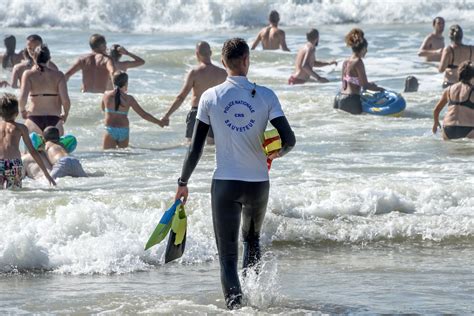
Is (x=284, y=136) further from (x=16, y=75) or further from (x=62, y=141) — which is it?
(x=16, y=75)

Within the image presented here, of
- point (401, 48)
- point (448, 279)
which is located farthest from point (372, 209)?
point (401, 48)

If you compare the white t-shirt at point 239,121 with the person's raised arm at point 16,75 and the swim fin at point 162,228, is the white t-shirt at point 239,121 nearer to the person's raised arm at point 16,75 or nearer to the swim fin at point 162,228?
the swim fin at point 162,228

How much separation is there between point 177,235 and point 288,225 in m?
3.22

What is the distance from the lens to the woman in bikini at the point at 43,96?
12.5 metres

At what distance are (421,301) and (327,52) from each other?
1834 centimetres

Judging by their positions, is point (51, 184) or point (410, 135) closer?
point (51, 184)

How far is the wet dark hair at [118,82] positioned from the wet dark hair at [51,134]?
1236mm

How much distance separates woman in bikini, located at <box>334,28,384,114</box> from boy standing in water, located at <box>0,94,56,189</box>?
6483 mm

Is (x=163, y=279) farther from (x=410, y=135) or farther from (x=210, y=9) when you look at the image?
(x=210, y=9)

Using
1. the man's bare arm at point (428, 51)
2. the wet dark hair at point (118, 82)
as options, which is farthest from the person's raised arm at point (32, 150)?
the man's bare arm at point (428, 51)

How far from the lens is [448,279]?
7.69m

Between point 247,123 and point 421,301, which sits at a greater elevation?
point 247,123

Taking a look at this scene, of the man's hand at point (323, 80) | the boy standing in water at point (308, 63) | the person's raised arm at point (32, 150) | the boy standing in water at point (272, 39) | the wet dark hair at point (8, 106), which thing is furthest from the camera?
the boy standing in water at point (272, 39)

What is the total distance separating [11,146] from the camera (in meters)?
10.6
